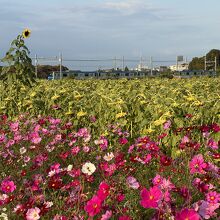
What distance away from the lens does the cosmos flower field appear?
2.26m

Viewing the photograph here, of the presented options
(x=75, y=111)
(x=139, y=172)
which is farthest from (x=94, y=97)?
(x=139, y=172)

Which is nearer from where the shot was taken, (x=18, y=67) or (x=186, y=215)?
(x=186, y=215)

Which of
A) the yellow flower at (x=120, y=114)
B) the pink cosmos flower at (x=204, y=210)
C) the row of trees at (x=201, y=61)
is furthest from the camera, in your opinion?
the row of trees at (x=201, y=61)

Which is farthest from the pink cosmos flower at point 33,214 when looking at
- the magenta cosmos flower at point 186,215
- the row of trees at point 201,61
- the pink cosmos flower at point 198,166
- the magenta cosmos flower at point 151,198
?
the row of trees at point 201,61

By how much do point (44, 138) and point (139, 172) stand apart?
4.02 feet

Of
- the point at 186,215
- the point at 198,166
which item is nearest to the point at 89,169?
the point at 198,166

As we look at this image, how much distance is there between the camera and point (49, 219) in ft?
8.99

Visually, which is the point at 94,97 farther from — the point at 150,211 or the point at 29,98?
the point at 150,211

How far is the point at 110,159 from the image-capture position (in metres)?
3.20

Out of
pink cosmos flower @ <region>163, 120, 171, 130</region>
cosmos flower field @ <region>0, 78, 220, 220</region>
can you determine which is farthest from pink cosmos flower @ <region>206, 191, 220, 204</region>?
pink cosmos flower @ <region>163, 120, 171, 130</region>

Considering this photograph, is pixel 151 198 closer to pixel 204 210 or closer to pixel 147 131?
pixel 204 210

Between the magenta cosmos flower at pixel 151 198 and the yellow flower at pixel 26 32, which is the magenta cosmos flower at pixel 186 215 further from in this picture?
the yellow flower at pixel 26 32

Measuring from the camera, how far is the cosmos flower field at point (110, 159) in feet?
7.43

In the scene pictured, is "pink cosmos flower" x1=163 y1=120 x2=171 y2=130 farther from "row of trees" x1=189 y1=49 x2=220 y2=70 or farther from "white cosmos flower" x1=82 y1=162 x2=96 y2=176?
"row of trees" x1=189 y1=49 x2=220 y2=70
